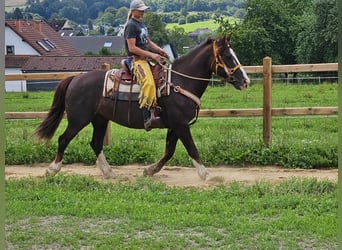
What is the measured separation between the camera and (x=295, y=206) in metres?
5.60

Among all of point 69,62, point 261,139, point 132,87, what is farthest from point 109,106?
point 69,62

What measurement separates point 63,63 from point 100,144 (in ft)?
82.1

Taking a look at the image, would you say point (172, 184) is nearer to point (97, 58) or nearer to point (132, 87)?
point (132, 87)

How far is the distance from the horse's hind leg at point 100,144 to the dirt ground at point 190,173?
13 cm

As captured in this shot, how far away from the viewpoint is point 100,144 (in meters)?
7.80

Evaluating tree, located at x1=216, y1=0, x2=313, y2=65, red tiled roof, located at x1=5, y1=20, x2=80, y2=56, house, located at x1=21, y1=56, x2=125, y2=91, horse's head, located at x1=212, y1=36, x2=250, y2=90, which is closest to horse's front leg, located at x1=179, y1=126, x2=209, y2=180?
horse's head, located at x1=212, y1=36, x2=250, y2=90

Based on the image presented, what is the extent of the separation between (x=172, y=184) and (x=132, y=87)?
1.37m

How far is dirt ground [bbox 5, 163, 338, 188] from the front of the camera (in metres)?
7.27

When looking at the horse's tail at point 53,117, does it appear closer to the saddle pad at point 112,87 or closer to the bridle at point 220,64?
the saddle pad at point 112,87

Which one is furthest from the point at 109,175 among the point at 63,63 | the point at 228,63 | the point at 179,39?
the point at 179,39

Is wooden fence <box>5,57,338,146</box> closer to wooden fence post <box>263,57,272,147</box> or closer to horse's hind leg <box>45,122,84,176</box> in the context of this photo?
wooden fence post <box>263,57,272,147</box>

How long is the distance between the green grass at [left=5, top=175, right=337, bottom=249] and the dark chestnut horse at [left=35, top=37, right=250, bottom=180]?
2.36 ft

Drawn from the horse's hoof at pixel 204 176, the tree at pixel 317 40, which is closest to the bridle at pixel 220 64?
the horse's hoof at pixel 204 176

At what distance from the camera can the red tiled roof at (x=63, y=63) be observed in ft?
89.8
